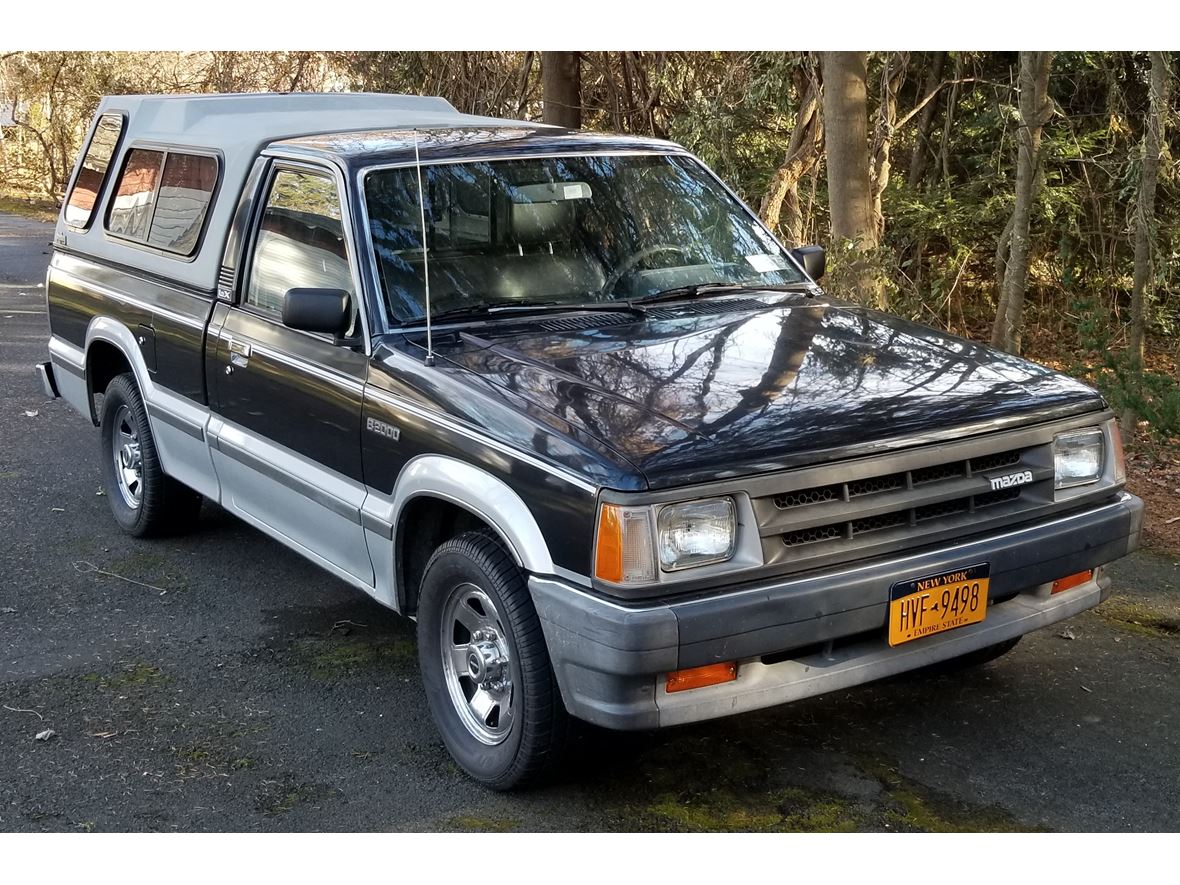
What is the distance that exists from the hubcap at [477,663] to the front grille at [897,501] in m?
0.87

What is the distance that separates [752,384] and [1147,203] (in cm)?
494

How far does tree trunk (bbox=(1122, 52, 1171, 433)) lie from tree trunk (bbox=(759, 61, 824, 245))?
10.6 feet

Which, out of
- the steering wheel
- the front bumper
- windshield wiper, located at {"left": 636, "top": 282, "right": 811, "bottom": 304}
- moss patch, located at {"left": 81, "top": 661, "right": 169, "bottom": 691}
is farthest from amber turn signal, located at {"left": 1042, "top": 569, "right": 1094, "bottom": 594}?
moss patch, located at {"left": 81, "top": 661, "right": 169, "bottom": 691}

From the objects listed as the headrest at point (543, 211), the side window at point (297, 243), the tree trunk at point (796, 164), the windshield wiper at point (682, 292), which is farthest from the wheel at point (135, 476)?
the tree trunk at point (796, 164)

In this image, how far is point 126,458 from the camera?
6.54 meters

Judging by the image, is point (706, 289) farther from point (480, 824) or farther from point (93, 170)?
point (93, 170)

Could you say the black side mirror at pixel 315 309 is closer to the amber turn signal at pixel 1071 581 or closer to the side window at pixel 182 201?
the side window at pixel 182 201

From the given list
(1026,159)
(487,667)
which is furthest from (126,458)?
(1026,159)

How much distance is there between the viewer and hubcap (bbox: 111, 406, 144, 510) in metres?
6.43

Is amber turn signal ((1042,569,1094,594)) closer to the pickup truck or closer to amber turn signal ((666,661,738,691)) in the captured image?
the pickup truck

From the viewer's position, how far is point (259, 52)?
19.4 meters

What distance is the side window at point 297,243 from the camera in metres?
4.68

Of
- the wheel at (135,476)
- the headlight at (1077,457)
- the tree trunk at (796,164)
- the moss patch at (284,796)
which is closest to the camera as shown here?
the moss patch at (284,796)

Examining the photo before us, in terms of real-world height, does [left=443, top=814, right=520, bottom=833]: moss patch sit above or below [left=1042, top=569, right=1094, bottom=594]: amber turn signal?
below
